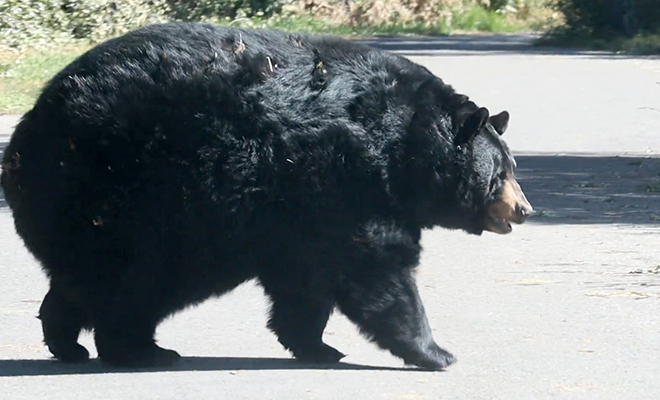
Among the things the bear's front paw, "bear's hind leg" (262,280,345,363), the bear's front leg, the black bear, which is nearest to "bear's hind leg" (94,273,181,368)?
the black bear

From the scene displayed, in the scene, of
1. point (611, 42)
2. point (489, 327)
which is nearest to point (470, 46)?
point (611, 42)

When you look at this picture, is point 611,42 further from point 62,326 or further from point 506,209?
point 62,326

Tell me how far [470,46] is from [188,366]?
29.1 metres

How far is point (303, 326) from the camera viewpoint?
6176 millimetres

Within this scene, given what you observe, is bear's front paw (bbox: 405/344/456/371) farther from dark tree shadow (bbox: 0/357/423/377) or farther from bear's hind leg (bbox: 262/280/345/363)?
bear's hind leg (bbox: 262/280/345/363)

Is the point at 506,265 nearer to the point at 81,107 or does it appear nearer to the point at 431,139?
the point at 431,139

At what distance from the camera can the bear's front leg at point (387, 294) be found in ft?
19.0

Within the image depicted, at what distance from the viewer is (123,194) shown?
5.69m

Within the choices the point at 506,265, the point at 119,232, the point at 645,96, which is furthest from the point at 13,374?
the point at 645,96

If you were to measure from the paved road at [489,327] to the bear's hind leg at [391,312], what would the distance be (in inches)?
5.2

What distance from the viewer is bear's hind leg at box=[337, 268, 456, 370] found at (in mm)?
5785

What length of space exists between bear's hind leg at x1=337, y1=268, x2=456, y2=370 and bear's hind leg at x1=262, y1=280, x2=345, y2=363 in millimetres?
314

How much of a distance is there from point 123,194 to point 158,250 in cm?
28

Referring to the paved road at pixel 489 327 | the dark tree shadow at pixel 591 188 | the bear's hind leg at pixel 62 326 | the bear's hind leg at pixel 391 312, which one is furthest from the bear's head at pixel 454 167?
the dark tree shadow at pixel 591 188
